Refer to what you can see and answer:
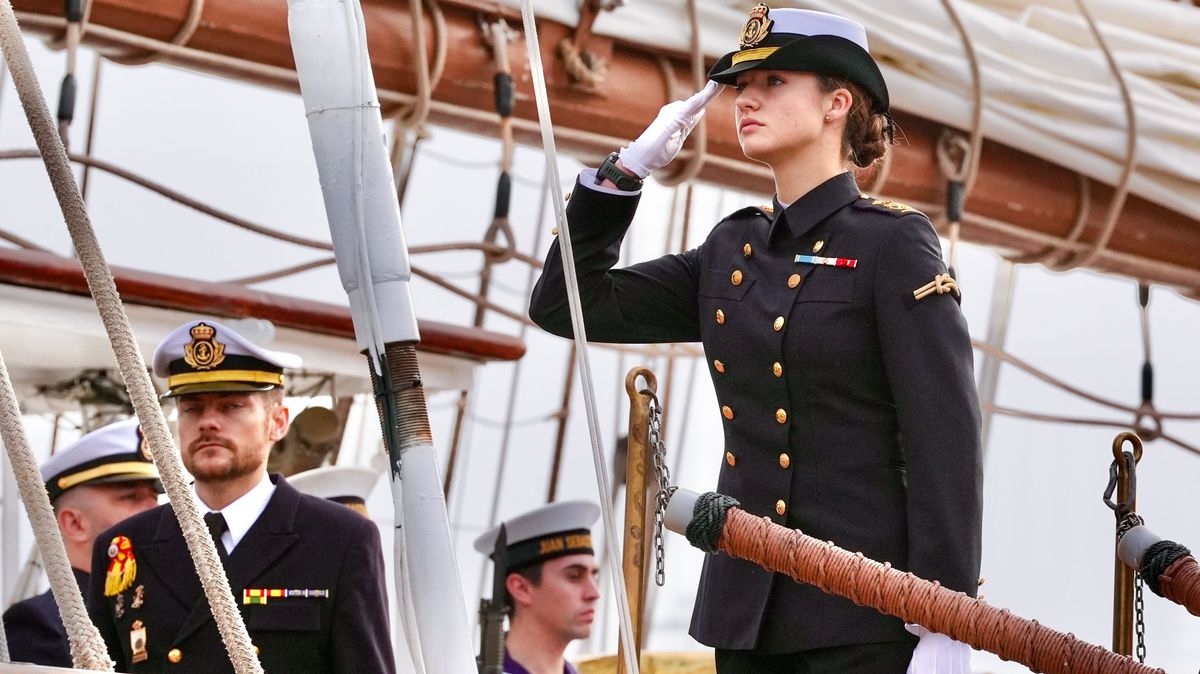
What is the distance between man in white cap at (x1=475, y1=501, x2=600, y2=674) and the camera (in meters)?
4.09

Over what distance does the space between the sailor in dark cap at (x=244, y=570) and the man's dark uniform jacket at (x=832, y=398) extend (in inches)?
27.3

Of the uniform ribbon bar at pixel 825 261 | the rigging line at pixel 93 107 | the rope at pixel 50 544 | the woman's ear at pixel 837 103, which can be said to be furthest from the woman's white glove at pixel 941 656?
the rigging line at pixel 93 107

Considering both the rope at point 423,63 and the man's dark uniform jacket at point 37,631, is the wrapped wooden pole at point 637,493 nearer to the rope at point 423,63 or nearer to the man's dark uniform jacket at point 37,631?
the man's dark uniform jacket at point 37,631

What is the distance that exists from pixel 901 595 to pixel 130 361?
0.75m

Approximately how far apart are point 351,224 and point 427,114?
242 cm

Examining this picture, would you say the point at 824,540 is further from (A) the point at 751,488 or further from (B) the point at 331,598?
(B) the point at 331,598

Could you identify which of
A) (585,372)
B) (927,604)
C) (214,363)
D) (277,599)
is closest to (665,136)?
(585,372)

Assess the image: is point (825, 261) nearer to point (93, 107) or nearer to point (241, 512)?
point (241, 512)

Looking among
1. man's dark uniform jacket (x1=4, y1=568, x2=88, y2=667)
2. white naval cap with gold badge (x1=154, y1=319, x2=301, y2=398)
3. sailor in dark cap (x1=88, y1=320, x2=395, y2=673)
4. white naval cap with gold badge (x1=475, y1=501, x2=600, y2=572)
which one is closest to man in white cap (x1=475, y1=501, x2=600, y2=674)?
white naval cap with gold badge (x1=475, y1=501, x2=600, y2=572)

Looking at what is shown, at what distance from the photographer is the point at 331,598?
8.89 feet

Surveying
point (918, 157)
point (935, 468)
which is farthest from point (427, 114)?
point (935, 468)

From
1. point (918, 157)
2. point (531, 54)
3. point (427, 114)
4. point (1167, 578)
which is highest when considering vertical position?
point (918, 157)

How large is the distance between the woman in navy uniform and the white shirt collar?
720 mm

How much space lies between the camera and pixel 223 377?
2.92 metres
